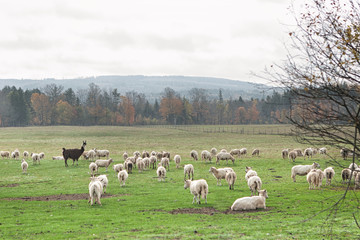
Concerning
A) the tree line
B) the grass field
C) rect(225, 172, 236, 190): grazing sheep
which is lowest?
the grass field

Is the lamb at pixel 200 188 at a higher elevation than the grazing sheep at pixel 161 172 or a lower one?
higher

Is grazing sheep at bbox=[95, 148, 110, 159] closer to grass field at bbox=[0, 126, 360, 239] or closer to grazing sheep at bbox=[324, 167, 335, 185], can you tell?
grass field at bbox=[0, 126, 360, 239]

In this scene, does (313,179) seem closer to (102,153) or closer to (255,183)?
(255,183)

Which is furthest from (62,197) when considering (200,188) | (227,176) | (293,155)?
(293,155)

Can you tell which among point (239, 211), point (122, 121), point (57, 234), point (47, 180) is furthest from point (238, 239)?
point (122, 121)

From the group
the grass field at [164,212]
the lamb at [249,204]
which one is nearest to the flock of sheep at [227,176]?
the lamb at [249,204]

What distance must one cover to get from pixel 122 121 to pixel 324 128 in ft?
461

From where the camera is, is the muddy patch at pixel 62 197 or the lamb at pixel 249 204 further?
the muddy patch at pixel 62 197

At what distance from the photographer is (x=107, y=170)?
1344 inches

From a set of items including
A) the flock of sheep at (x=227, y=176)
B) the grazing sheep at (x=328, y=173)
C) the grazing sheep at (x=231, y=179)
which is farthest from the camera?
the grazing sheep at (x=328, y=173)

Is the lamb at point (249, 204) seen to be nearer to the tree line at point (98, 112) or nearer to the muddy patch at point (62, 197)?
the muddy patch at point (62, 197)

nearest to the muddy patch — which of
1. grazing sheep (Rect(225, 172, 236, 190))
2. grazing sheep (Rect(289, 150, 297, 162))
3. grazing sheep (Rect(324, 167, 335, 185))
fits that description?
grazing sheep (Rect(225, 172, 236, 190))

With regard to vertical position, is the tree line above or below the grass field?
above

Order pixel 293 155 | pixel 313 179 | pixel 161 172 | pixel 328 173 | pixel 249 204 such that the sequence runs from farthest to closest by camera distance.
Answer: pixel 293 155 < pixel 161 172 < pixel 328 173 < pixel 313 179 < pixel 249 204
